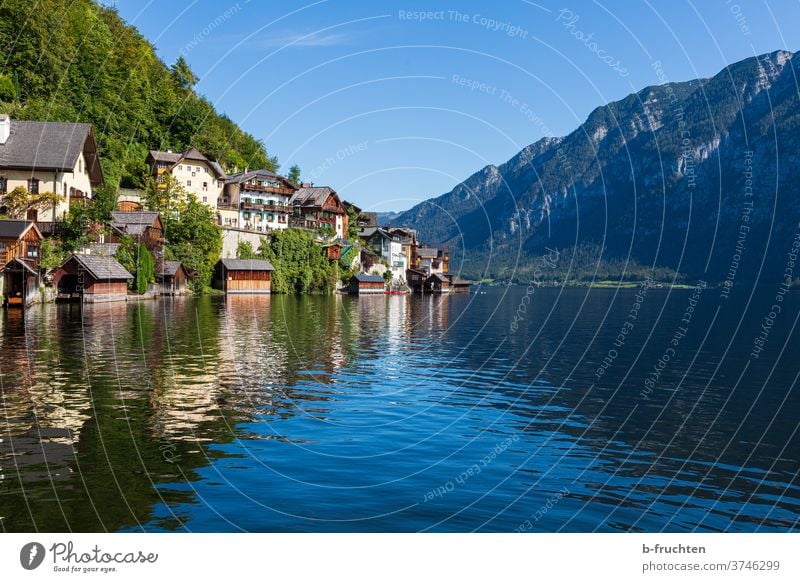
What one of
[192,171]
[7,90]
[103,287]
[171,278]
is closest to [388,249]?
[192,171]

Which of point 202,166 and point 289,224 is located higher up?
point 202,166

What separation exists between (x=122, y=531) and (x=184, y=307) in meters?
65.7

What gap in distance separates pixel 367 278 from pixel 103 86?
2279 inches

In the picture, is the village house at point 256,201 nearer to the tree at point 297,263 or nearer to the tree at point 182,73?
the tree at point 297,263

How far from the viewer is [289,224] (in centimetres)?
14762

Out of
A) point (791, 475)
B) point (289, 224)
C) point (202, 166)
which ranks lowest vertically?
point (791, 475)

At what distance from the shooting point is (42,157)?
8081 centimetres

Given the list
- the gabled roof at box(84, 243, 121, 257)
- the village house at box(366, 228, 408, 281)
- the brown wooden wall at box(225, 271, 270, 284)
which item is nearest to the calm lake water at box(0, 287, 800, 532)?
the gabled roof at box(84, 243, 121, 257)

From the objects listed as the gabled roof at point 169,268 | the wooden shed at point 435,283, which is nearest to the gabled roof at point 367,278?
the wooden shed at point 435,283

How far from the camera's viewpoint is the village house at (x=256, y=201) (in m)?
137

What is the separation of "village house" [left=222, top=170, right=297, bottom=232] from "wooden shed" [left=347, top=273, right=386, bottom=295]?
17208 millimetres

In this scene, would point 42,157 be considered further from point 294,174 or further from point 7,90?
point 294,174
